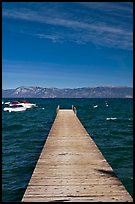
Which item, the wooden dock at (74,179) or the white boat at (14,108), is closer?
the wooden dock at (74,179)

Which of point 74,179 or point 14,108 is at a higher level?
A: point 14,108

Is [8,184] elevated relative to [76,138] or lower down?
lower down

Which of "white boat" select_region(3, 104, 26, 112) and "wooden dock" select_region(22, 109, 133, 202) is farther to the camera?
"white boat" select_region(3, 104, 26, 112)

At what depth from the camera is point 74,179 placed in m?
9.62

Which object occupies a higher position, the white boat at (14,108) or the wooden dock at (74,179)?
the white boat at (14,108)

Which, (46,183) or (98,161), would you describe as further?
(98,161)

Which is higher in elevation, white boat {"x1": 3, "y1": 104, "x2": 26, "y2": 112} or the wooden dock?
white boat {"x1": 3, "y1": 104, "x2": 26, "y2": 112}

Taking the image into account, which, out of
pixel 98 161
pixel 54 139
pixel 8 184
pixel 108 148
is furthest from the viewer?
pixel 108 148

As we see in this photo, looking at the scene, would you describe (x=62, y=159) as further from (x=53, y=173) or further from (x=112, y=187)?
(x=112, y=187)

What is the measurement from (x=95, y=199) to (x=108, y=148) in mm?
16763

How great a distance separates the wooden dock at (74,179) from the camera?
795 cm

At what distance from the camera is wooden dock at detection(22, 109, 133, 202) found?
7945 mm

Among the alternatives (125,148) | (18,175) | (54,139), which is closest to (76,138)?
(54,139)

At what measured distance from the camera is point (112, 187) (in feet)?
28.3
